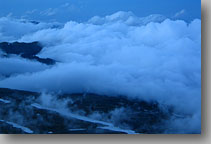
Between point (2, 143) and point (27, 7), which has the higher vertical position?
point (27, 7)

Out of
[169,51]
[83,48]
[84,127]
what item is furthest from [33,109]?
[169,51]

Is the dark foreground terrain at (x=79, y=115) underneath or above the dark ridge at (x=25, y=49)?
underneath

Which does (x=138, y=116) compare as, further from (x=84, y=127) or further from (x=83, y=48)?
(x=83, y=48)

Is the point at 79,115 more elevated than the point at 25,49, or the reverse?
the point at 25,49

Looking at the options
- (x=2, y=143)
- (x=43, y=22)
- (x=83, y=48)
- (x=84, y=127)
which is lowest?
(x=2, y=143)
